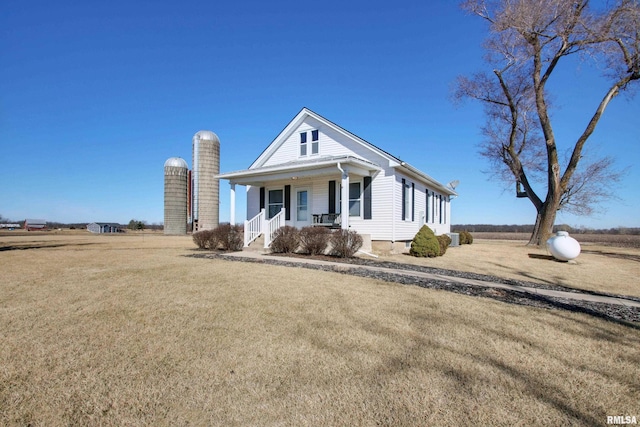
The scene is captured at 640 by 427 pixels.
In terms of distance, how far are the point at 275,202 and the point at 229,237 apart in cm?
407

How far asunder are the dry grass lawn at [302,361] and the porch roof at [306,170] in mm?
7652

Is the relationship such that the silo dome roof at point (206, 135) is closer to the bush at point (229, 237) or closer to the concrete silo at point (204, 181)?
the concrete silo at point (204, 181)

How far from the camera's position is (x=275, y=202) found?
1673 cm

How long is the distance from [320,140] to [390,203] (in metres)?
4.70

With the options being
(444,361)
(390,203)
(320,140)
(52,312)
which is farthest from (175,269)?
(320,140)

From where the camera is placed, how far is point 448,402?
2438mm

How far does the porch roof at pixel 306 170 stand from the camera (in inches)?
495

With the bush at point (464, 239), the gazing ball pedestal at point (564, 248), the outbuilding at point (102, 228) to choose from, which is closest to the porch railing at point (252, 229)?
the gazing ball pedestal at point (564, 248)

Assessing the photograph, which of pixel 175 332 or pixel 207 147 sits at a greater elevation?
pixel 207 147

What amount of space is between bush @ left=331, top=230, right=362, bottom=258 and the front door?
14.8 feet

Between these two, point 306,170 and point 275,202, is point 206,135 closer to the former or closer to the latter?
point 275,202

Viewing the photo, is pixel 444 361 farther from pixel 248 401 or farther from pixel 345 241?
pixel 345 241

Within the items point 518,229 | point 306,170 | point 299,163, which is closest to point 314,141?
point 299,163

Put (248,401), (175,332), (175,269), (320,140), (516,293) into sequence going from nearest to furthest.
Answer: (248,401) < (175,332) < (516,293) < (175,269) < (320,140)
